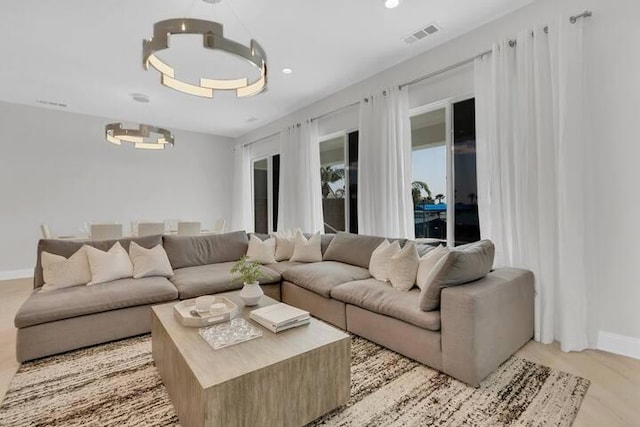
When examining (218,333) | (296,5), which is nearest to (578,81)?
(296,5)

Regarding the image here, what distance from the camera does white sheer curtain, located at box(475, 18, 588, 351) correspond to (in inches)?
96.7

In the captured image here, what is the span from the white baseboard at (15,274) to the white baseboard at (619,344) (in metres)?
7.76

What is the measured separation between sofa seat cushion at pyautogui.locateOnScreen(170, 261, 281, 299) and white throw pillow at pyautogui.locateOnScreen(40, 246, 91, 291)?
30.6 inches

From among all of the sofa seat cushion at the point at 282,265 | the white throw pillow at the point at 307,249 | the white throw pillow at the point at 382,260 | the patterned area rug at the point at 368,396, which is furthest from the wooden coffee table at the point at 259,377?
the white throw pillow at the point at 307,249

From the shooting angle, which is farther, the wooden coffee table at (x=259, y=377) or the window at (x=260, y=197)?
the window at (x=260, y=197)

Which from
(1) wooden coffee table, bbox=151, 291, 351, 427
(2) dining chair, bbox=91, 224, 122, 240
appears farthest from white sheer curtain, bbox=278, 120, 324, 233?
(1) wooden coffee table, bbox=151, 291, 351, 427

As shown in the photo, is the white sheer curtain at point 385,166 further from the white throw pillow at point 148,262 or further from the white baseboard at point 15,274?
the white baseboard at point 15,274

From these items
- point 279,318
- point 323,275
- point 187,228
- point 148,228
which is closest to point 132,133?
point 148,228

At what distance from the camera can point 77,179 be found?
19.0 ft

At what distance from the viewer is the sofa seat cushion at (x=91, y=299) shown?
93.0 inches

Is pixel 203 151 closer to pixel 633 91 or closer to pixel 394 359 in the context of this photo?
Answer: pixel 394 359

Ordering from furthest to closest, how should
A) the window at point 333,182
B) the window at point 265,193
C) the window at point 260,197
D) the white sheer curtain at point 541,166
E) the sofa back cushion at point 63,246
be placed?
the window at point 260,197
the window at point 265,193
the window at point 333,182
the sofa back cushion at point 63,246
the white sheer curtain at point 541,166

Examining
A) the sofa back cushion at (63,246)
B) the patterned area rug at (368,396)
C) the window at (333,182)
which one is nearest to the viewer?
the patterned area rug at (368,396)

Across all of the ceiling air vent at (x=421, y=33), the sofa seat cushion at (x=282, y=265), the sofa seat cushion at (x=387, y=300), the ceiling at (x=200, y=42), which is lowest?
the sofa seat cushion at (x=387, y=300)
